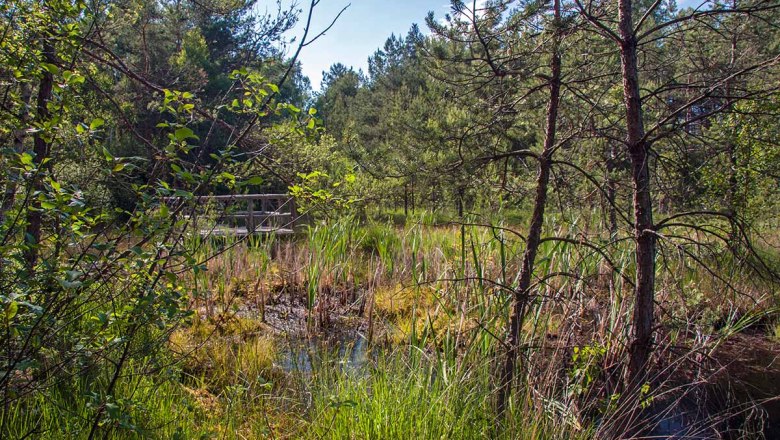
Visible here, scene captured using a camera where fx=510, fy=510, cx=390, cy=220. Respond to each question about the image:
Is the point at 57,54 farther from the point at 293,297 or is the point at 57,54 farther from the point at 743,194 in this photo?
the point at 743,194

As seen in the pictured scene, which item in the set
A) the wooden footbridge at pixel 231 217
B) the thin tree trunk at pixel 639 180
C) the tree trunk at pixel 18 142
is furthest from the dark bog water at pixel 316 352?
the thin tree trunk at pixel 639 180

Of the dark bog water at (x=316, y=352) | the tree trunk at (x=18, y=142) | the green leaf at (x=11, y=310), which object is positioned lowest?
the dark bog water at (x=316, y=352)

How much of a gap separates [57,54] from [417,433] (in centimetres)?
253

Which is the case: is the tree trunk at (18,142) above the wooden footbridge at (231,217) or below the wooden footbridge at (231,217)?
above

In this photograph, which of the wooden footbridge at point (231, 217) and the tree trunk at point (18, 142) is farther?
the wooden footbridge at point (231, 217)

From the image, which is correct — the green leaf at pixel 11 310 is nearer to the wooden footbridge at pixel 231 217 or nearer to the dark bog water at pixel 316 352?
the wooden footbridge at pixel 231 217

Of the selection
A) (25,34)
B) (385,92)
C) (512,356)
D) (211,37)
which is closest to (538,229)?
(512,356)

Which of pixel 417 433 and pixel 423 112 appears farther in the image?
pixel 423 112

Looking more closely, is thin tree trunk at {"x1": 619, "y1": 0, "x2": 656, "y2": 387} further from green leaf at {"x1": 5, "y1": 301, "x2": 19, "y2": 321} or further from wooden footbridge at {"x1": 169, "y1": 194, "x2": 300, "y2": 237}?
green leaf at {"x1": 5, "y1": 301, "x2": 19, "y2": 321}

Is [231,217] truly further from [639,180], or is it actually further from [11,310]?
[639,180]

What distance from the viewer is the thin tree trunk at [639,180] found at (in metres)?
1.99

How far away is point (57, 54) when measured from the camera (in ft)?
8.40

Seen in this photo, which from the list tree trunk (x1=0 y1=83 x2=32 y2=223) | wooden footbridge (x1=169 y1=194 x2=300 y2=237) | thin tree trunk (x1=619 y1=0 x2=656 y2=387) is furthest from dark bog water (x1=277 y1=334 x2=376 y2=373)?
thin tree trunk (x1=619 y1=0 x2=656 y2=387)

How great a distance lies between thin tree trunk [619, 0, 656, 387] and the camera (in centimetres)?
199
